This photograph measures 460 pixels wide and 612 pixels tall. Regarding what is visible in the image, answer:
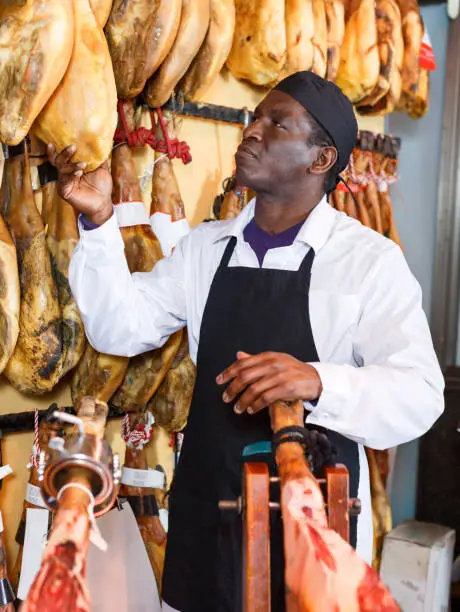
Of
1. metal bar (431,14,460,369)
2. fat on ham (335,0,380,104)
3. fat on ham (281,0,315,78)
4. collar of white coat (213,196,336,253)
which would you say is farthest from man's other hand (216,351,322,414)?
metal bar (431,14,460,369)

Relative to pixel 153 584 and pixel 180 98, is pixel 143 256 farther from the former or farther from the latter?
pixel 153 584

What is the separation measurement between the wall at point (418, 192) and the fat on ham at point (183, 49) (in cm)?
215

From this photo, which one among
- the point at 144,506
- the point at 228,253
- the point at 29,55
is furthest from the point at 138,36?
the point at 144,506

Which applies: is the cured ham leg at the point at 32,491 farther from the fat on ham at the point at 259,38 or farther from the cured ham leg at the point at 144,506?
the fat on ham at the point at 259,38

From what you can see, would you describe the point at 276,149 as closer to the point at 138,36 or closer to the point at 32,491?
the point at 138,36

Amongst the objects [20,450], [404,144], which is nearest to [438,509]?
[404,144]

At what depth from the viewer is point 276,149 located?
1.97 meters

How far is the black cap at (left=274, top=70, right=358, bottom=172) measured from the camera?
78.5 inches

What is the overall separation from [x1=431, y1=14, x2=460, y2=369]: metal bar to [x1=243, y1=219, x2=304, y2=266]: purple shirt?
2372 mm

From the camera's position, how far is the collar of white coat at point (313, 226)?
6.46 ft

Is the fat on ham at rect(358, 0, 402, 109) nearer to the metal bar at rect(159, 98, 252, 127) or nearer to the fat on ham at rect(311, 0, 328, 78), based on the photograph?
the fat on ham at rect(311, 0, 328, 78)

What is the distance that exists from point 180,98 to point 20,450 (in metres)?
1.25

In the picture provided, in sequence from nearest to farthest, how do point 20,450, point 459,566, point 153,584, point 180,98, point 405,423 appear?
point 405,423 < point 153,584 < point 20,450 < point 180,98 < point 459,566

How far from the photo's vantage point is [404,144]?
4.34m
